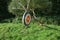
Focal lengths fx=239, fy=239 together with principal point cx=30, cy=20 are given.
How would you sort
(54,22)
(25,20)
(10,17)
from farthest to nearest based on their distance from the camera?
(10,17) → (54,22) → (25,20)

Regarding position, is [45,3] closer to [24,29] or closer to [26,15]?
[24,29]

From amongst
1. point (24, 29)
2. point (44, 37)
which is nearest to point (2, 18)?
point (24, 29)

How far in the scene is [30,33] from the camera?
16016mm

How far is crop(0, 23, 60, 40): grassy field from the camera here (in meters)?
15.1

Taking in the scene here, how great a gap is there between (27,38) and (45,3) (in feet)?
16.8

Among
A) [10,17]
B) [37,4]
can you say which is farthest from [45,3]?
[10,17]

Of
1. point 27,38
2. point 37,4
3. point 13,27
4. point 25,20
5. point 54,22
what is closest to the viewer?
point 25,20

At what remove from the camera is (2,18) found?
25.6 meters

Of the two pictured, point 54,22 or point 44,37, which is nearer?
point 44,37

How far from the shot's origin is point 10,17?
2544 cm

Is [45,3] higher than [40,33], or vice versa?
[45,3]

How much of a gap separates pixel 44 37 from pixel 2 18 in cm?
1140

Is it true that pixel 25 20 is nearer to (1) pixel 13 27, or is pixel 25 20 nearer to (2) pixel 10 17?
(1) pixel 13 27

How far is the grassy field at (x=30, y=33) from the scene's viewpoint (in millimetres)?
15070
